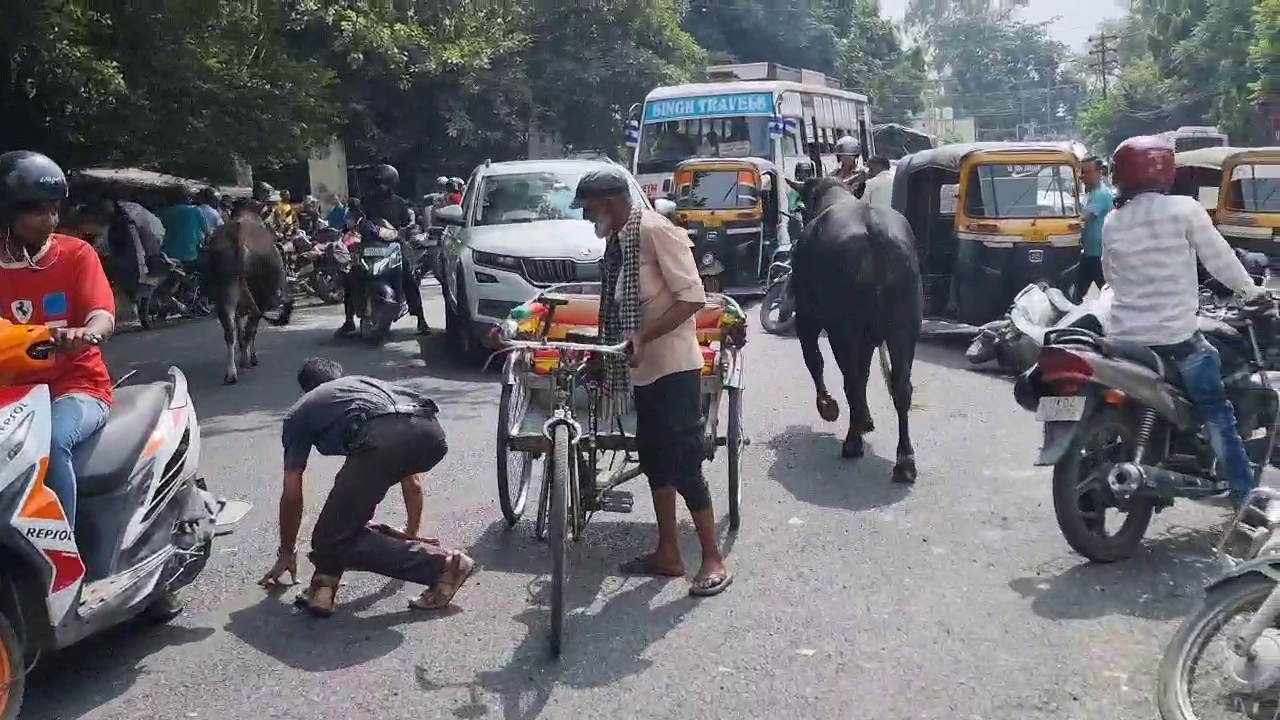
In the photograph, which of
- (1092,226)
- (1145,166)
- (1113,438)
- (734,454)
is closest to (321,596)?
(734,454)

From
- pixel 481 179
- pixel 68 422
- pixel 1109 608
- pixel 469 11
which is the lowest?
pixel 1109 608

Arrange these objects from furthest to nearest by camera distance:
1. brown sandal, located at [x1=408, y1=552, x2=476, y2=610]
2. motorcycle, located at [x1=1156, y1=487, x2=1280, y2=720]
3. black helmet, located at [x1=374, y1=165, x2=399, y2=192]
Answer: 1. black helmet, located at [x1=374, y1=165, x2=399, y2=192]
2. brown sandal, located at [x1=408, y1=552, x2=476, y2=610]
3. motorcycle, located at [x1=1156, y1=487, x2=1280, y2=720]

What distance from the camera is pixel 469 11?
1211 cm

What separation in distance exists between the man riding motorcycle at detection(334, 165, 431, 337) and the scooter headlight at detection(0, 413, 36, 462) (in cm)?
947

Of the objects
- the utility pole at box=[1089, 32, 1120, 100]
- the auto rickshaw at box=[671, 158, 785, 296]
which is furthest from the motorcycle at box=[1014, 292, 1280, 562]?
the utility pole at box=[1089, 32, 1120, 100]

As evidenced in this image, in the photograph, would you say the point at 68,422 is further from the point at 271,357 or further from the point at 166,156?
the point at 166,156

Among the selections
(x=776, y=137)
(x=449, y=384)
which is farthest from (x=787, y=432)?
(x=776, y=137)

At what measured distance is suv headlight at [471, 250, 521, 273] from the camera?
10898 mm

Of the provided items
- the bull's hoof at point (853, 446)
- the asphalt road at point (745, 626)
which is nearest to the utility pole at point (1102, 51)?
the bull's hoof at point (853, 446)

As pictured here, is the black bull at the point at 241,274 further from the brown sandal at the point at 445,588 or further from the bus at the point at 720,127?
the bus at the point at 720,127

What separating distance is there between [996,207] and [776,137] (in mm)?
9013

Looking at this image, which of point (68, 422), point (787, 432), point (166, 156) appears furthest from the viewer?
point (166, 156)

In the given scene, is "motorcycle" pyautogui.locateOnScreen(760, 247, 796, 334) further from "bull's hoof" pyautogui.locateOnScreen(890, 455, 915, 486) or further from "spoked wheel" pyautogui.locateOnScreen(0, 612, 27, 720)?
"spoked wheel" pyautogui.locateOnScreen(0, 612, 27, 720)

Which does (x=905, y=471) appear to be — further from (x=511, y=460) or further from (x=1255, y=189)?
(x=1255, y=189)
